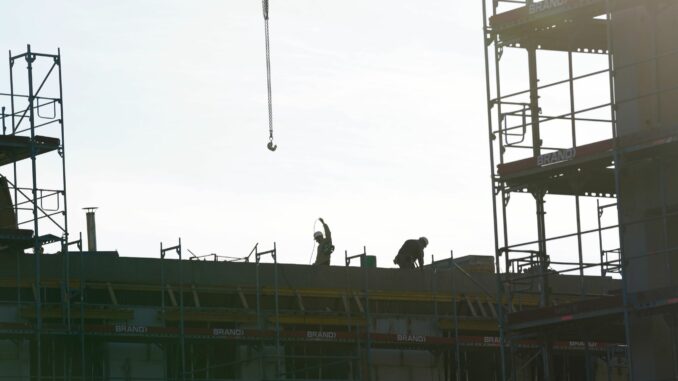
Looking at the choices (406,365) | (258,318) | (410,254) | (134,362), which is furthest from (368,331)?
(134,362)

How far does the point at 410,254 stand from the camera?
45.4 metres

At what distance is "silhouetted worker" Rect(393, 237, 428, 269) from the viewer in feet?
149

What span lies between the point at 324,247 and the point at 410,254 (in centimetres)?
255

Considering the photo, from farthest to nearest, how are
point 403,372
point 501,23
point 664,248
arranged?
point 403,372 < point 501,23 < point 664,248

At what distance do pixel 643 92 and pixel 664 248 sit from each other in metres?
3.03

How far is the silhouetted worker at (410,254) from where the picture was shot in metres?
45.3

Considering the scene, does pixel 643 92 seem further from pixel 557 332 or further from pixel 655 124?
pixel 557 332

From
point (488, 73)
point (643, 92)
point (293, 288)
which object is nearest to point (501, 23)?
point (488, 73)

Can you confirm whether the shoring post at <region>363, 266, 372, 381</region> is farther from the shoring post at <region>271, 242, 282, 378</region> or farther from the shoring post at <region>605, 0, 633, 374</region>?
the shoring post at <region>605, 0, 633, 374</region>

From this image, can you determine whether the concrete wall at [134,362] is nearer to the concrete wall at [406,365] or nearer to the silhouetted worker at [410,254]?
the concrete wall at [406,365]

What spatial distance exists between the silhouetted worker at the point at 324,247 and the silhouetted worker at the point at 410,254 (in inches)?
85.7

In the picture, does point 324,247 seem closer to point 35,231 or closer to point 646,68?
point 35,231

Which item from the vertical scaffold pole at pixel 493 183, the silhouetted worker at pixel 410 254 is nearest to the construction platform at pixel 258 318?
the silhouetted worker at pixel 410 254

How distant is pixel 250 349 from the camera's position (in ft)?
134
